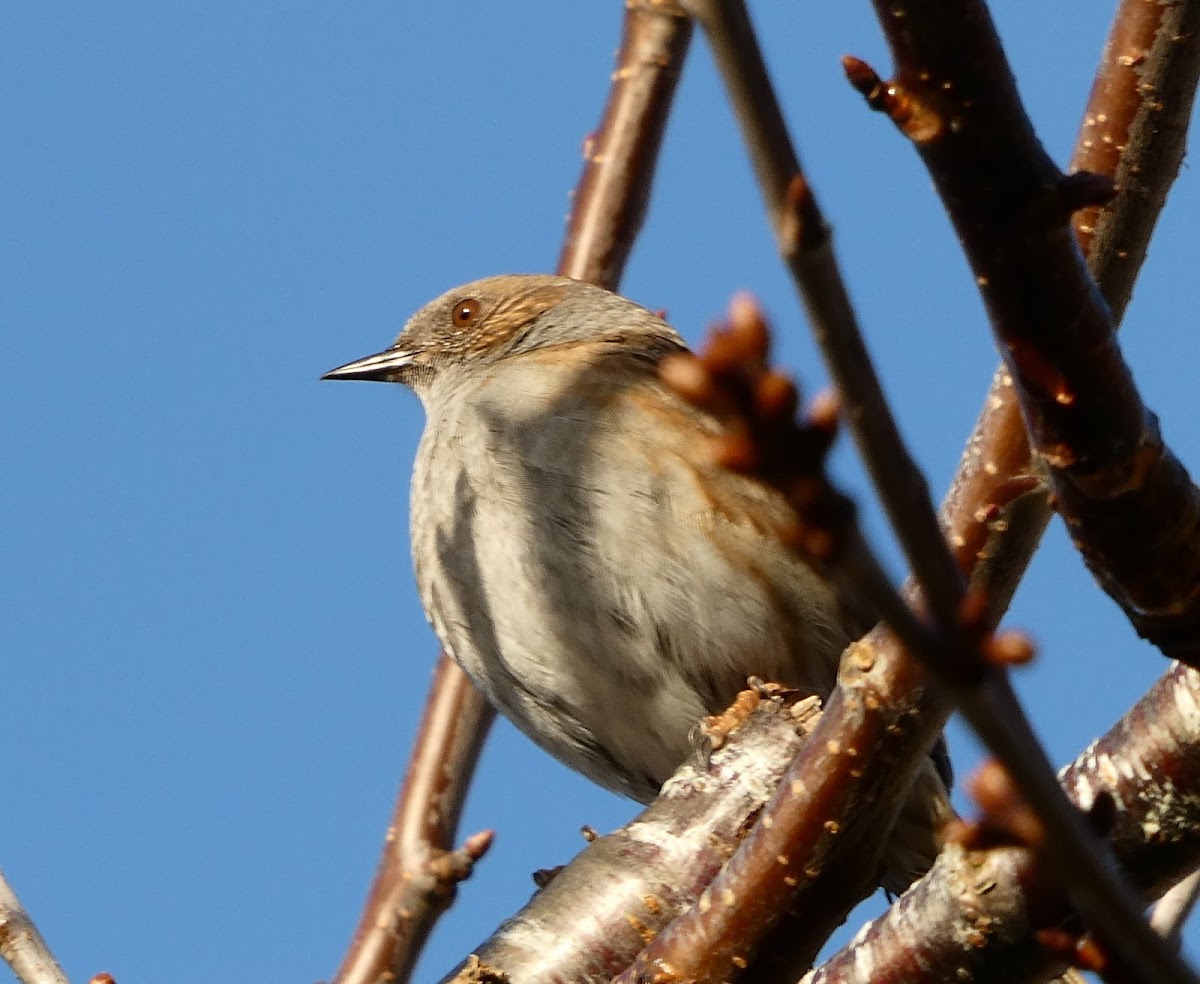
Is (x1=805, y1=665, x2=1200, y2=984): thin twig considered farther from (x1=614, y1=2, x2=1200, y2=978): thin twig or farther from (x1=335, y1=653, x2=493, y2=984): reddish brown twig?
(x1=614, y1=2, x2=1200, y2=978): thin twig

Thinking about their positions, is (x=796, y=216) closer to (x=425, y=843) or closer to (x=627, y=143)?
(x=425, y=843)

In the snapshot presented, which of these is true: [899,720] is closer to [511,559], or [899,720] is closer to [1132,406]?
[1132,406]

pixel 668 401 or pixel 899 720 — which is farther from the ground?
pixel 668 401

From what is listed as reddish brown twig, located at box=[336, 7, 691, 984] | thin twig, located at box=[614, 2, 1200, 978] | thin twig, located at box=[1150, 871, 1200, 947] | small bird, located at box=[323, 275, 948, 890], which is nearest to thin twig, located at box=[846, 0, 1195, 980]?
thin twig, located at box=[614, 2, 1200, 978]

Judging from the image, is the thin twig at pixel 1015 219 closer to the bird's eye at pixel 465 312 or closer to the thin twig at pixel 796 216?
the thin twig at pixel 796 216

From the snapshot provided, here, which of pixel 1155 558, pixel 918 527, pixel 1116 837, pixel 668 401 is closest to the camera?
pixel 918 527

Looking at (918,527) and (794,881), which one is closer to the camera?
(918,527)

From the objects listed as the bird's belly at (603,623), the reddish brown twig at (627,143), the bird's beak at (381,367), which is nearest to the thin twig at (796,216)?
the bird's belly at (603,623)

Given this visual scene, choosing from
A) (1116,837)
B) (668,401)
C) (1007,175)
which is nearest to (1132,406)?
(1007,175)
